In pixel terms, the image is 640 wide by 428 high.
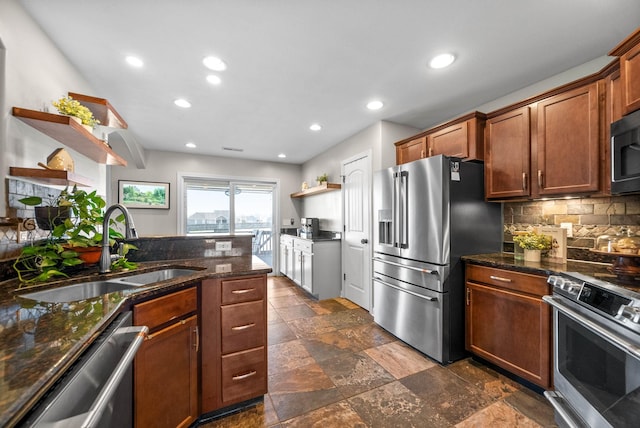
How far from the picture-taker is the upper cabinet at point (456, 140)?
2.41 meters

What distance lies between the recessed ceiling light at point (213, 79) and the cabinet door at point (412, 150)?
215 centimetres

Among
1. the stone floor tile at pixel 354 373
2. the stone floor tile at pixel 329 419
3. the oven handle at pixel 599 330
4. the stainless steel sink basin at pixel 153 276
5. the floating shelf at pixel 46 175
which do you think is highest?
the floating shelf at pixel 46 175

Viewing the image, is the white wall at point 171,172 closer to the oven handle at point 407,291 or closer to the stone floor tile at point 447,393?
the oven handle at point 407,291

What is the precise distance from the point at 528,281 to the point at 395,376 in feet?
4.04

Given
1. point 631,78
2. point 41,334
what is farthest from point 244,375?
point 631,78

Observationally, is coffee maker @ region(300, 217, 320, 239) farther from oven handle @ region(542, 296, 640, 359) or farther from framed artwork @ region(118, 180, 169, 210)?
oven handle @ region(542, 296, 640, 359)

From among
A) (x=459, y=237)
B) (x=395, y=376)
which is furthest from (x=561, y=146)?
(x=395, y=376)

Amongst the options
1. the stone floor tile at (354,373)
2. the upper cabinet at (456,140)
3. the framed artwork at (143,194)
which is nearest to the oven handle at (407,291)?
the stone floor tile at (354,373)

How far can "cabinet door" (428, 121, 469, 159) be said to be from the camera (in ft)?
8.09

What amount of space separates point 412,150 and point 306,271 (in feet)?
7.77

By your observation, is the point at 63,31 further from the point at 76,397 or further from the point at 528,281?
the point at 528,281

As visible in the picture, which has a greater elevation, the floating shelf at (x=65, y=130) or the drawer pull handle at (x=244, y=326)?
the floating shelf at (x=65, y=130)

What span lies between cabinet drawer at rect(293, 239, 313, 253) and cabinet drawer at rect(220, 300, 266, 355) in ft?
7.19

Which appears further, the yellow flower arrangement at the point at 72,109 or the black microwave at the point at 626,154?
the yellow flower arrangement at the point at 72,109
